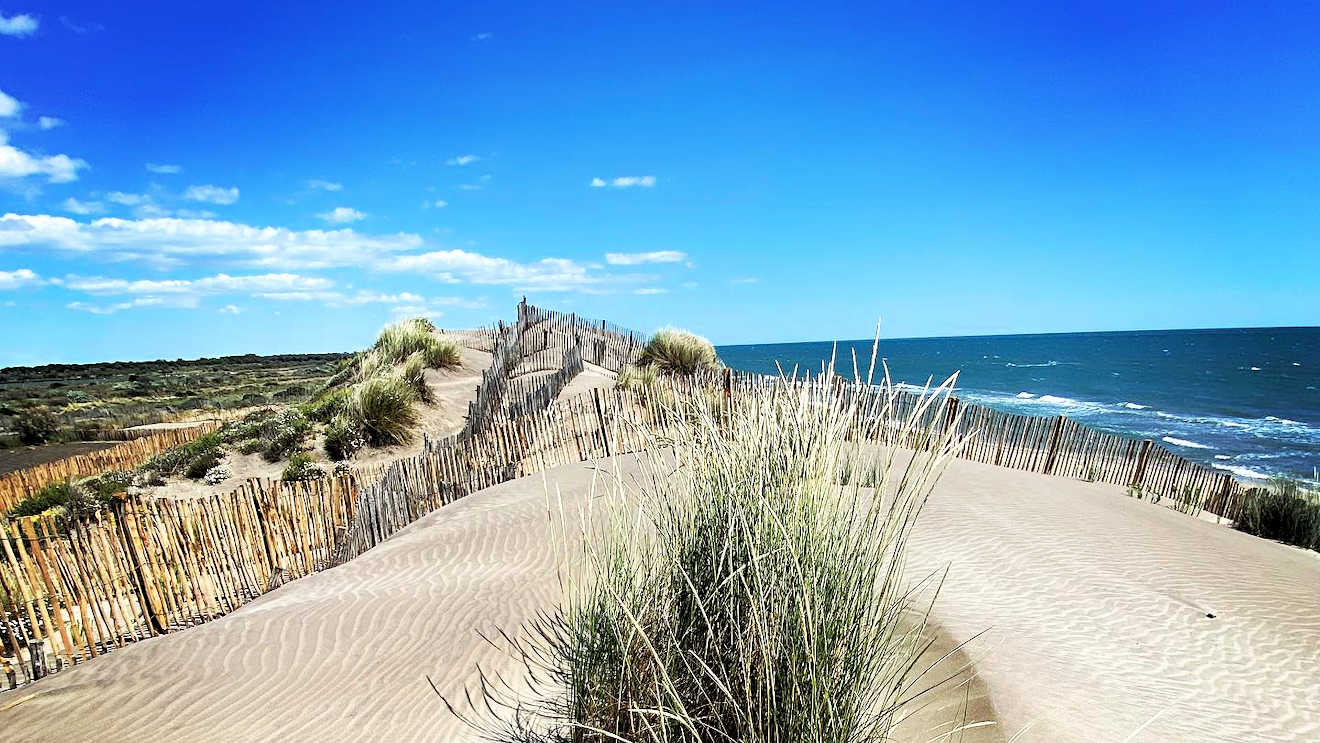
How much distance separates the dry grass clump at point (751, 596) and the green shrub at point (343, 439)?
1203 centimetres

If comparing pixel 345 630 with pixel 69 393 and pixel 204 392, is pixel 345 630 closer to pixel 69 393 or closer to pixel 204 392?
pixel 204 392

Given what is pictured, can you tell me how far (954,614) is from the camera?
4.80 metres

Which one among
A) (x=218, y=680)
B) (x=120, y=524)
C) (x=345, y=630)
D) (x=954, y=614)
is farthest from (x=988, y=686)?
(x=120, y=524)

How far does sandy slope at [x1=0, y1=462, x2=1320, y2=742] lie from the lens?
381 centimetres

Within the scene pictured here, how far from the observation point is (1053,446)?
11.3m

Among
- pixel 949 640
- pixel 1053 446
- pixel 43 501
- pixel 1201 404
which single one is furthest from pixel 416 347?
pixel 1201 404

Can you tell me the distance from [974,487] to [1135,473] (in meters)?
3.88

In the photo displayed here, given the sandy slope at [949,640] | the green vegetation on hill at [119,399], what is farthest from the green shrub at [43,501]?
the green vegetation on hill at [119,399]

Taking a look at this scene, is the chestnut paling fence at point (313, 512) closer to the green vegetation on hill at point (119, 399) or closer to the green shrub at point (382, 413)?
the green shrub at point (382, 413)

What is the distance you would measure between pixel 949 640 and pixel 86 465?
53.2 ft

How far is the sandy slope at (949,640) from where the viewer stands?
12.5 ft

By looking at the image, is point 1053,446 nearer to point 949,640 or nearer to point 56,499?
point 949,640

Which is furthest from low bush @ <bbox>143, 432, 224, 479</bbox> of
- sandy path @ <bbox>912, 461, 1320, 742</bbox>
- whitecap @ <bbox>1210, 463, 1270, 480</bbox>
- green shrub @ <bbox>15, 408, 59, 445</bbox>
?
whitecap @ <bbox>1210, 463, 1270, 480</bbox>

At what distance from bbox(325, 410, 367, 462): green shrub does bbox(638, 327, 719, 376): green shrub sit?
8391 mm
